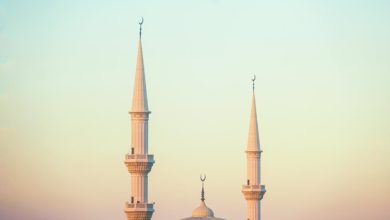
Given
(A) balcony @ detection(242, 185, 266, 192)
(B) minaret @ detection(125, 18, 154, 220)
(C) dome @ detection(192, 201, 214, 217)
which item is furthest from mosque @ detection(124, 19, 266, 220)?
(C) dome @ detection(192, 201, 214, 217)

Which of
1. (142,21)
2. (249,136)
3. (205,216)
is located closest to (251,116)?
(249,136)

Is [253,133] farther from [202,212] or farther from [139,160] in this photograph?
[139,160]

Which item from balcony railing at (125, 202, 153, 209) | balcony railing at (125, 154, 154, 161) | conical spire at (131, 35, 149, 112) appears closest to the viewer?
balcony railing at (125, 202, 153, 209)

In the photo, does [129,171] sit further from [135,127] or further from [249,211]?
[249,211]

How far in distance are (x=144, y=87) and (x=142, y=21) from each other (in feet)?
12.9

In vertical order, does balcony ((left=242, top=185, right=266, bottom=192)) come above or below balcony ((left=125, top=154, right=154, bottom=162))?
above

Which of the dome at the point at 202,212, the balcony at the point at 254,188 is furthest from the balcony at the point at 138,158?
the dome at the point at 202,212

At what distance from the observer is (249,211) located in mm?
93062

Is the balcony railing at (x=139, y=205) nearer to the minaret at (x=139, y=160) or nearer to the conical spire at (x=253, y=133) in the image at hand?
the minaret at (x=139, y=160)

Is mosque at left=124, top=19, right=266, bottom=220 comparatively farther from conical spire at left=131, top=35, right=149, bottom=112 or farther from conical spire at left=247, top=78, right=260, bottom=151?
conical spire at left=247, top=78, right=260, bottom=151

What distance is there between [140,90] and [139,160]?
3862 mm

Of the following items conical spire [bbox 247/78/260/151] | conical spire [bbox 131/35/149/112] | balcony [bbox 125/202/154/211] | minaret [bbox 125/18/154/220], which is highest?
conical spire [bbox 247/78/260/151]

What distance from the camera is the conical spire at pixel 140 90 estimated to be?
76.4 metres

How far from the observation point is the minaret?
76.0 m
